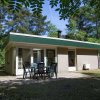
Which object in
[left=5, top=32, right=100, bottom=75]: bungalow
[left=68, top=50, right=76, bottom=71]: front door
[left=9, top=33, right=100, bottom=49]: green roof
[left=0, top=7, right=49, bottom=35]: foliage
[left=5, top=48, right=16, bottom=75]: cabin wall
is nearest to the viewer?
[left=9, top=33, right=100, bottom=49]: green roof

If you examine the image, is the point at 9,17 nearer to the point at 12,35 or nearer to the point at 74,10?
the point at 12,35

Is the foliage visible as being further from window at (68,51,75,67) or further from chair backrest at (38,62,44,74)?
chair backrest at (38,62,44,74)

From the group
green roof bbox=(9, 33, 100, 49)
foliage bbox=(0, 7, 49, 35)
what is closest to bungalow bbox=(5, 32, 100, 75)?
green roof bbox=(9, 33, 100, 49)

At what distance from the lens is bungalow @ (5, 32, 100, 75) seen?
1650 cm

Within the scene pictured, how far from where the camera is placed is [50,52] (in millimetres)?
18891

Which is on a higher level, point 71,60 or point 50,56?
point 50,56

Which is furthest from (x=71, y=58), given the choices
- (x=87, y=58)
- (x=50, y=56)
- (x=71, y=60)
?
(x=50, y=56)

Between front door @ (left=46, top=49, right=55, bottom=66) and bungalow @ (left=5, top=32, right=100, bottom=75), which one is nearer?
bungalow @ (left=5, top=32, right=100, bottom=75)

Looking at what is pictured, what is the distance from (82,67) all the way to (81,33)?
1882 centimetres

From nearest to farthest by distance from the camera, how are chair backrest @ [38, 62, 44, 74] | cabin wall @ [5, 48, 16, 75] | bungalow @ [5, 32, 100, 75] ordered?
chair backrest @ [38, 62, 44, 74] < bungalow @ [5, 32, 100, 75] < cabin wall @ [5, 48, 16, 75]

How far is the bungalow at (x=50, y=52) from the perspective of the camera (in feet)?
54.1

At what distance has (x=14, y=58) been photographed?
16875 millimetres

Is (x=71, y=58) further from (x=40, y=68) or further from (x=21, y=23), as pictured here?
(x=21, y=23)

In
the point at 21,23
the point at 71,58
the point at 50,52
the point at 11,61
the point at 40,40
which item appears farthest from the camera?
the point at 21,23
